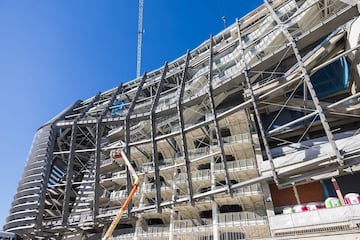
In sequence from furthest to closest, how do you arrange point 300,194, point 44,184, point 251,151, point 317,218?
1. point 44,184
2. point 251,151
3. point 300,194
4. point 317,218

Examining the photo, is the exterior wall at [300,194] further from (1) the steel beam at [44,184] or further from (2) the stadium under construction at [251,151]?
(1) the steel beam at [44,184]

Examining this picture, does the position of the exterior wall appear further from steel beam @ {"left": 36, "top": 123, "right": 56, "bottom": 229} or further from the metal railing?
steel beam @ {"left": 36, "top": 123, "right": 56, "bottom": 229}

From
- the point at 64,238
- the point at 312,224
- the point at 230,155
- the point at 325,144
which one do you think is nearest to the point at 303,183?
the point at 325,144

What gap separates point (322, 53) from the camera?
18.0 meters

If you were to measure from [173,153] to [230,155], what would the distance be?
6.73m

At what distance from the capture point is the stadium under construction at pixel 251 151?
1430 centimetres

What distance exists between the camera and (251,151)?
70.2 ft

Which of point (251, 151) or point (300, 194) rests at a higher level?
point (251, 151)

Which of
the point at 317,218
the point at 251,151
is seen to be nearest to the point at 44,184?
the point at 251,151

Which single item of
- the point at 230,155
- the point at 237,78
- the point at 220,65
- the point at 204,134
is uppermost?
the point at 220,65

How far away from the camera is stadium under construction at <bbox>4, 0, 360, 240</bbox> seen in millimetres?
14305

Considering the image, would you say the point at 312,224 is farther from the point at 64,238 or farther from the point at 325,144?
the point at 64,238

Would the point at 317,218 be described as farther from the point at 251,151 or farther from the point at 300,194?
the point at 251,151

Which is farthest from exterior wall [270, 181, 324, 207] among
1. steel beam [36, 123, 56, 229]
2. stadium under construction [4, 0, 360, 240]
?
steel beam [36, 123, 56, 229]
